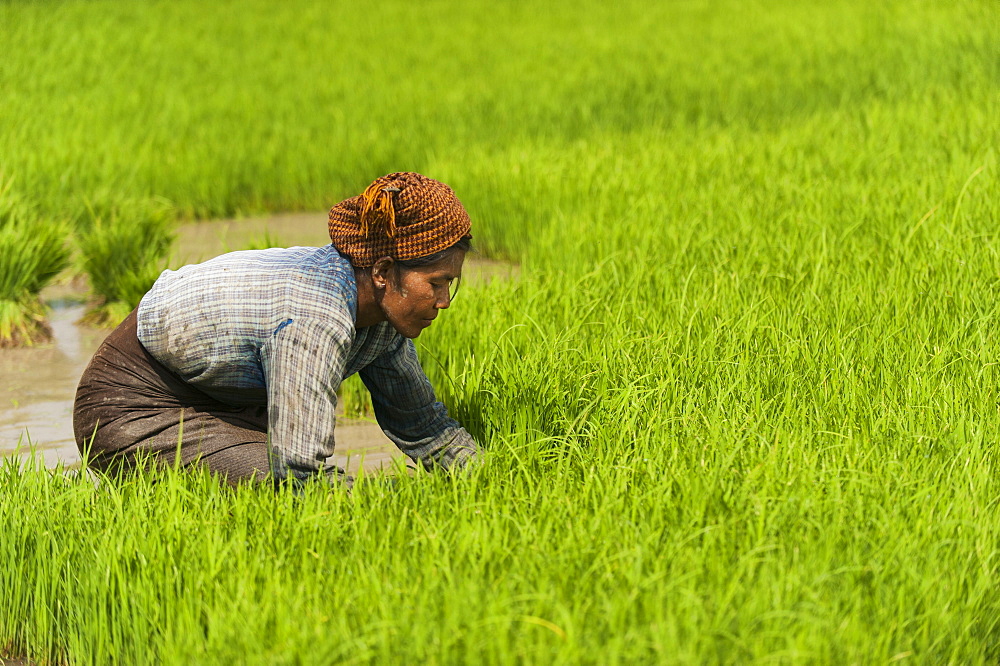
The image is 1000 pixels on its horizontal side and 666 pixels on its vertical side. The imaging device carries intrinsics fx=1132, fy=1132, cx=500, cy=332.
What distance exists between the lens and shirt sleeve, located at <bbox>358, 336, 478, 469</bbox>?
2922 mm

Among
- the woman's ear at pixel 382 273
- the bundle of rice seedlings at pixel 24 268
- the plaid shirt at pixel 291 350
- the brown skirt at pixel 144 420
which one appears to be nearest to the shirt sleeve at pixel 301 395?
the plaid shirt at pixel 291 350

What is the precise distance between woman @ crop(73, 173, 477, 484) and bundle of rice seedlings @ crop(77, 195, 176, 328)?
1.99 m

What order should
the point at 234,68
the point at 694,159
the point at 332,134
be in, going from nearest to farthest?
the point at 694,159 → the point at 332,134 → the point at 234,68

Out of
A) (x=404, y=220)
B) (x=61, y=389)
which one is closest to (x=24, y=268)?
(x=61, y=389)

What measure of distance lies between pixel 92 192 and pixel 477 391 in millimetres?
3780

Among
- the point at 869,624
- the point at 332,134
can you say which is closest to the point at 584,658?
the point at 869,624

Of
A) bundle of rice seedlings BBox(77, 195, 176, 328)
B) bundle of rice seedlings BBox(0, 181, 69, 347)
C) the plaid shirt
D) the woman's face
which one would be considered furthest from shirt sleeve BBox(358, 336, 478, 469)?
bundle of rice seedlings BBox(0, 181, 69, 347)

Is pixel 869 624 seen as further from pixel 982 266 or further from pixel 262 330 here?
pixel 982 266

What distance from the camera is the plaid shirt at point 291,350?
2461 mm

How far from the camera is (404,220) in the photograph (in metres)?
2.50

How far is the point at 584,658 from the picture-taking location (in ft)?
6.25

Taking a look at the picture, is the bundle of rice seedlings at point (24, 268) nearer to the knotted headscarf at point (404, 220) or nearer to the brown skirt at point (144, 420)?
the brown skirt at point (144, 420)

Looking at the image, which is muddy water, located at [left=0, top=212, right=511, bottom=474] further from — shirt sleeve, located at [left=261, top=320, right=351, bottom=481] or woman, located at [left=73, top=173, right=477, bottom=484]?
shirt sleeve, located at [left=261, top=320, right=351, bottom=481]

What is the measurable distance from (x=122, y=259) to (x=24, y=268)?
43 cm
